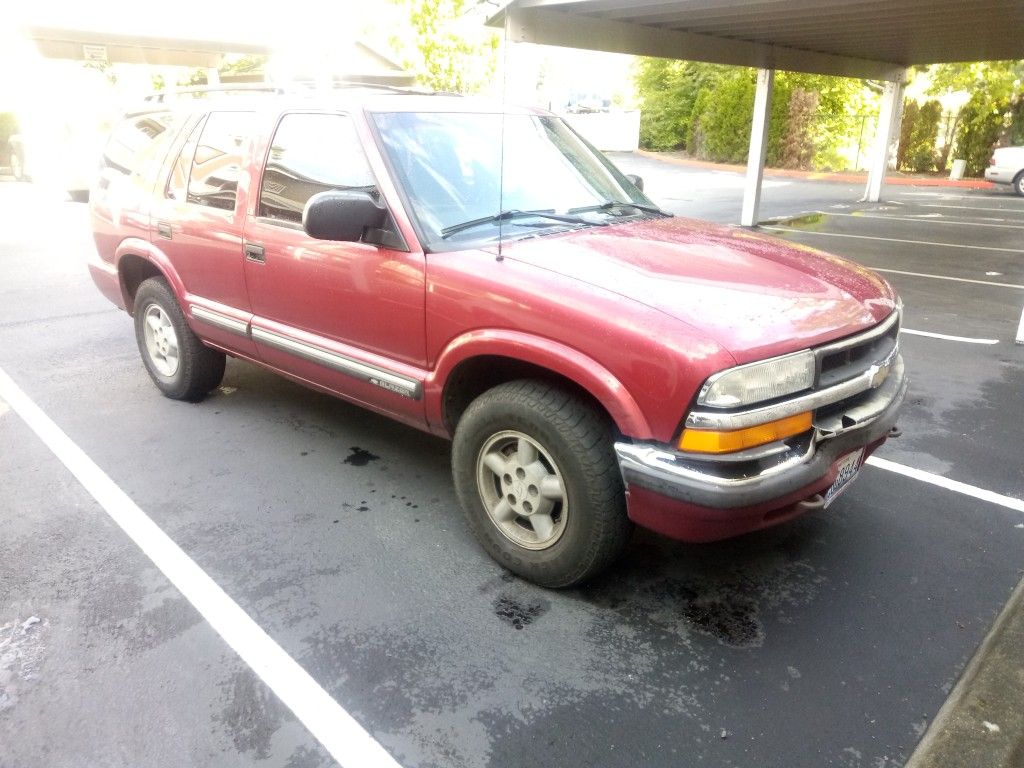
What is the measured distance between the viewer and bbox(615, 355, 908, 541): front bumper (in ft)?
8.29

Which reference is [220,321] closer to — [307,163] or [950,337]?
[307,163]

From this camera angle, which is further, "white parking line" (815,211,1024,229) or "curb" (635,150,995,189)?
"curb" (635,150,995,189)

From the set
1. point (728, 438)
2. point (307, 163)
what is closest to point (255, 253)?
point (307, 163)

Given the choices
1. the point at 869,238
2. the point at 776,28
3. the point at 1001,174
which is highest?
the point at 776,28

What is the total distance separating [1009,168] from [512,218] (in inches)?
815

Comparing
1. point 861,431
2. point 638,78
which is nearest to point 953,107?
point 638,78

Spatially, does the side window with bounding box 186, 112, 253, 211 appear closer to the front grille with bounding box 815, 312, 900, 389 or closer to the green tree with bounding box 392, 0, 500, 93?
the front grille with bounding box 815, 312, 900, 389

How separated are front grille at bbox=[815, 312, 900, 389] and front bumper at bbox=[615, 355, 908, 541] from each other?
145 millimetres

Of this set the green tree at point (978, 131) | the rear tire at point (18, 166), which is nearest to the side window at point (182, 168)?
the rear tire at point (18, 166)

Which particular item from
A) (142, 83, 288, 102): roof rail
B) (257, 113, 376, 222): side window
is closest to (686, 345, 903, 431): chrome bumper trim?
(257, 113, 376, 222): side window

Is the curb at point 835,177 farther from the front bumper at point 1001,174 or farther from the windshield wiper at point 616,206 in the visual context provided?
the windshield wiper at point 616,206

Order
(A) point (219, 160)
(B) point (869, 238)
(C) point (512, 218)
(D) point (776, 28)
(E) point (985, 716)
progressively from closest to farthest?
(E) point (985, 716) < (C) point (512, 218) < (A) point (219, 160) < (D) point (776, 28) < (B) point (869, 238)

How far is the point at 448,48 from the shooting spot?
20078mm

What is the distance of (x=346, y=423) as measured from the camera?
4.73 meters
